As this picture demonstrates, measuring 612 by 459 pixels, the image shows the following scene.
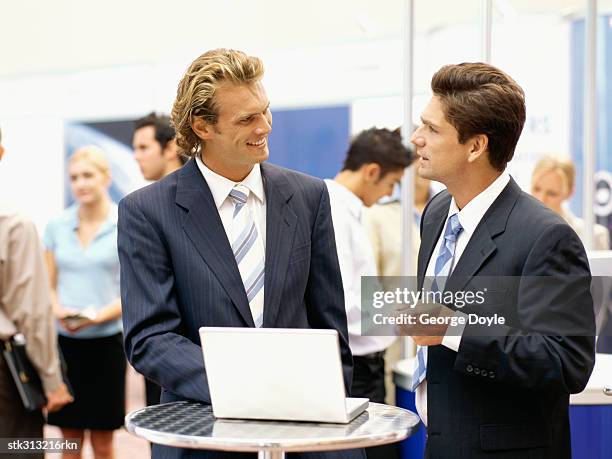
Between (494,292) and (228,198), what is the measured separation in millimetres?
671

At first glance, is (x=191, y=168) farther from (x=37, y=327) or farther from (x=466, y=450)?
(x=37, y=327)

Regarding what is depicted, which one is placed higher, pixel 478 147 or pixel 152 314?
pixel 478 147

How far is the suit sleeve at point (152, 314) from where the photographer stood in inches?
78.0

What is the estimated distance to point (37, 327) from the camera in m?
3.36

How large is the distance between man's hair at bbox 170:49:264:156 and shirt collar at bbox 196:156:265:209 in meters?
0.12

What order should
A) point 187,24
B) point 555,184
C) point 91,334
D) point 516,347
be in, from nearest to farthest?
point 516,347, point 91,334, point 555,184, point 187,24

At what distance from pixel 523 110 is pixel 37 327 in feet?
6.61

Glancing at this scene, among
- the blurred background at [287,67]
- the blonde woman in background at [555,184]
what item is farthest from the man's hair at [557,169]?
the blurred background at [287,67]

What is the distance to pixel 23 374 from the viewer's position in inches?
129

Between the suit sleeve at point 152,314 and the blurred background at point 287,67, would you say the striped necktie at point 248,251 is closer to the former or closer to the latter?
the suit sleeve at point 152,314

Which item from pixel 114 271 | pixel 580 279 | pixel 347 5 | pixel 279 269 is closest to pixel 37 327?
pixel 114 271

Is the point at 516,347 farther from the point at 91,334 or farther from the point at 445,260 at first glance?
the point at 91,334

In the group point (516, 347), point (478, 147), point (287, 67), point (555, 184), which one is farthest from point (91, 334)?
point (287, 67)

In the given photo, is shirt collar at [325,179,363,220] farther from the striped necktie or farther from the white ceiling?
the white ceiling
